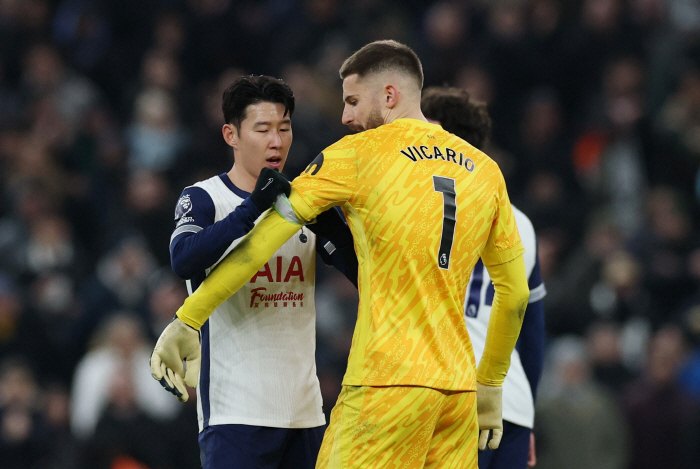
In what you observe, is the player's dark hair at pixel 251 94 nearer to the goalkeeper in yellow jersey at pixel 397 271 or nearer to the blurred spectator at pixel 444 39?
the goalkeeper in yellow jersey at pixel 397 271

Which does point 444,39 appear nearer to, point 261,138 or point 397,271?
point 261,138

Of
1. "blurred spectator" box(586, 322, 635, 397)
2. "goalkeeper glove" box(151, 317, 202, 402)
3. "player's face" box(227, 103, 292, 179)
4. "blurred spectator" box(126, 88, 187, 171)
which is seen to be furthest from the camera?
"blurred spectator" box(126, 88, 187, 171)

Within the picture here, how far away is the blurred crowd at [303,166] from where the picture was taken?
28.6 feet

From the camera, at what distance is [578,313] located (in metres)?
9.31

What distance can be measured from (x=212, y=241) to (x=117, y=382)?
480cm

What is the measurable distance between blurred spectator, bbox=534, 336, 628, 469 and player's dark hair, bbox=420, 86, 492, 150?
389 centimetres

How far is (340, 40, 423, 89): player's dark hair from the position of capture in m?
4.16

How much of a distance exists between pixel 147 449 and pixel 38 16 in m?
6.55

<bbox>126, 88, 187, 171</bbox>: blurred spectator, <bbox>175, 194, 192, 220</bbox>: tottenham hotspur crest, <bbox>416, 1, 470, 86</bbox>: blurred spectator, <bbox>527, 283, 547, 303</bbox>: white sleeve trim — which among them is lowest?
<bbox>527, 283, 547, 303</bbox>: white sleeve trim

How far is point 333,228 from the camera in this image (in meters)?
4.37

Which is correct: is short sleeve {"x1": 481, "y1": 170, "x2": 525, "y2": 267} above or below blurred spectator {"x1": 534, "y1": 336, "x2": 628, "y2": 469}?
above

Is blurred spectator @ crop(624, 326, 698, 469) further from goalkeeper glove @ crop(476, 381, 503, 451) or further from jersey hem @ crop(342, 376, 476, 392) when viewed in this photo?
jersey hem @ crop(342, 376, 476, 392)

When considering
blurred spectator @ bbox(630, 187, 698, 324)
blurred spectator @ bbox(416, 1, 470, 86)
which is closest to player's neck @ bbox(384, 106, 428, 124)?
blurred spectator @ bbox(630, 187, 698, 324)

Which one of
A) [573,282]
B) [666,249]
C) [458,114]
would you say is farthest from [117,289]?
[666,249]
